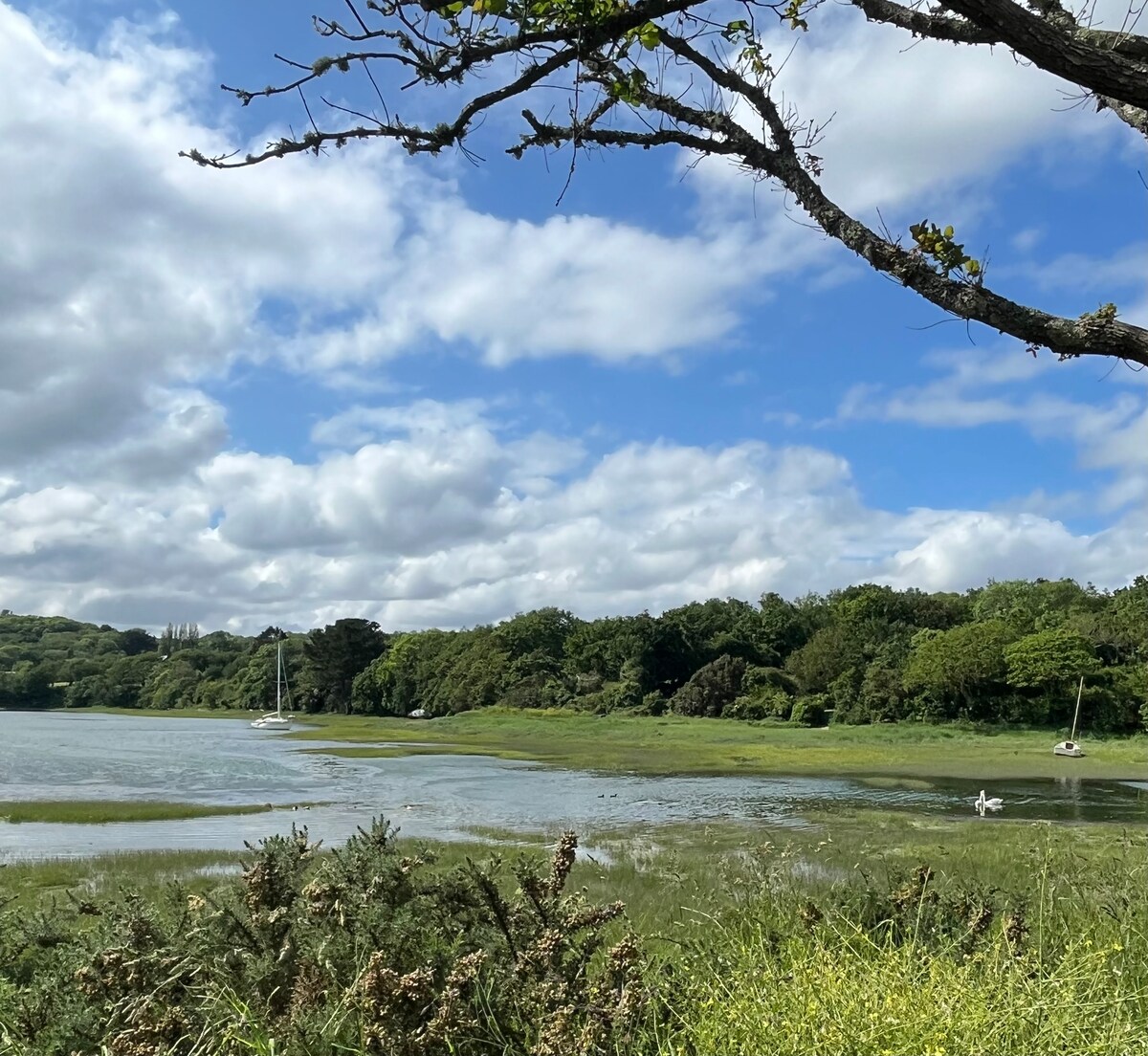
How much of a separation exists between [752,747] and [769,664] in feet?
115

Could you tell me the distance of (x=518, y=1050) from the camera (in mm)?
3350

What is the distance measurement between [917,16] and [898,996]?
4.27 meters

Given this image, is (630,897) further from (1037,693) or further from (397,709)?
(397,709)

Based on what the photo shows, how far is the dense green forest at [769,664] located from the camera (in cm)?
5806

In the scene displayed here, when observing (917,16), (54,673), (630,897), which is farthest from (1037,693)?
(54,673)

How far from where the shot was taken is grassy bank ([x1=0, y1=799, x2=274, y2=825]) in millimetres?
24609

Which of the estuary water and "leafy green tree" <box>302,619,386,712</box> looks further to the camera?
"leafy green tree" <box>302,619,386,712</box>

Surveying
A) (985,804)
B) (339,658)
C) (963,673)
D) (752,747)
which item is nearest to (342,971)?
(985,804)

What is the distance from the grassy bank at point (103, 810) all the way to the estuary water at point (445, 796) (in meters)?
0.69

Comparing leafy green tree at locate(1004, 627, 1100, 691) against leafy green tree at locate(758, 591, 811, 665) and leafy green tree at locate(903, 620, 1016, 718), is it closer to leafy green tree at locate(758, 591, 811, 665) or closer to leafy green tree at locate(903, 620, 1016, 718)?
leafy green tree at locate(903, 620, 1016, 718)

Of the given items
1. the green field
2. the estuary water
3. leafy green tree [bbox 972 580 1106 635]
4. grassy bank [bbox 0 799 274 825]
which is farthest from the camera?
leafy green tree [bbox 972 580 1106 635]

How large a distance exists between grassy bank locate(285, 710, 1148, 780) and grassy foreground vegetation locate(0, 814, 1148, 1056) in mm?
34147

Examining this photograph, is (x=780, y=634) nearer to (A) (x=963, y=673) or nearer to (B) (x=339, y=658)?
(A) (x=963, y=673)

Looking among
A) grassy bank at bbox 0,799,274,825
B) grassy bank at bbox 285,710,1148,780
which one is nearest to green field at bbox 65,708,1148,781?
grassy bank at bbox 285,710,1148,780
